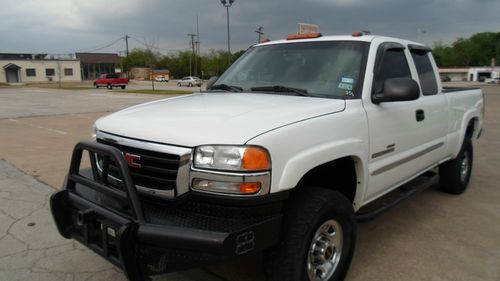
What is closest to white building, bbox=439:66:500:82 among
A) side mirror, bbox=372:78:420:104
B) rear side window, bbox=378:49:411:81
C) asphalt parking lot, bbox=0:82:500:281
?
asphalt parking lot, bbox=0:82:500:281

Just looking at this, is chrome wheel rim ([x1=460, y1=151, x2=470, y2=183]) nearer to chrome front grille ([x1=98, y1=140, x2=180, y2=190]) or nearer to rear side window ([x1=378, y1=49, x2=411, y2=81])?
rear side window ([x1=378, y1=49, x2=411, y2=81])

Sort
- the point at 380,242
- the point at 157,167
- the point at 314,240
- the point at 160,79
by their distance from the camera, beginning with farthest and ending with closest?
the point at 160,79 < the point at 380,242 < the point at 314,240 < the point at 157,167

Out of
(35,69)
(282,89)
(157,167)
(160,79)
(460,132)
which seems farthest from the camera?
(160,79)

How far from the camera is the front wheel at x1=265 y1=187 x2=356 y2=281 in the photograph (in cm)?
253

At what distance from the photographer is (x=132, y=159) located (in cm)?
265

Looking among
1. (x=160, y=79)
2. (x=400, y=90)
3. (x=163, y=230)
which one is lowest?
(x=163, y=230)

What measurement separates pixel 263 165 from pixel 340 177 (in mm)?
1161

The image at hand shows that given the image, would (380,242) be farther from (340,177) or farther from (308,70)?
(308,70)

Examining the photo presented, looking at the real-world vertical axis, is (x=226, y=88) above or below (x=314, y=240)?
above

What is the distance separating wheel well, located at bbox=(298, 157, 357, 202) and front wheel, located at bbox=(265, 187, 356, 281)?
280mm

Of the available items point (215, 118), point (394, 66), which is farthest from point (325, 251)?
point (394, 66)

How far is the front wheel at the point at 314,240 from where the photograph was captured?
2525 millimetres

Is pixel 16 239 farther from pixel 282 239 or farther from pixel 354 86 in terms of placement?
pixel 354 86

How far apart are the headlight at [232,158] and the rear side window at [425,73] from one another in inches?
101
